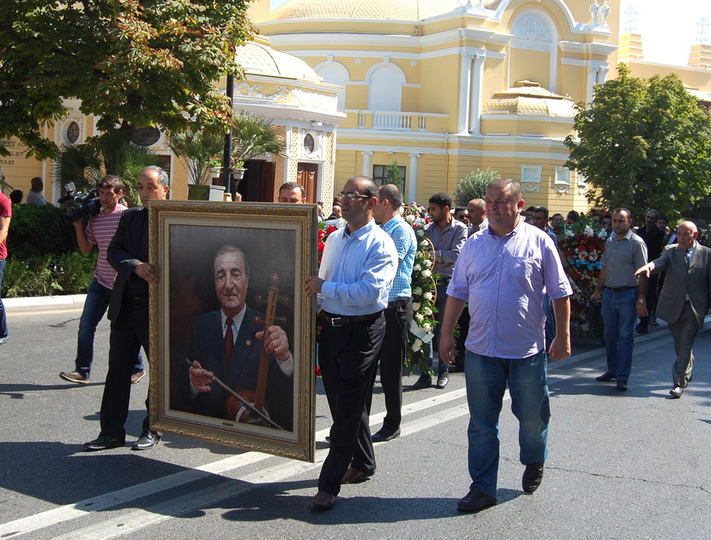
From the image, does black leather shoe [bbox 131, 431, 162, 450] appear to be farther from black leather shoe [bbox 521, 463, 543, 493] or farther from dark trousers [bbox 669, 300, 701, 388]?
dark trousers [bbox 669, 300, 701, 388]

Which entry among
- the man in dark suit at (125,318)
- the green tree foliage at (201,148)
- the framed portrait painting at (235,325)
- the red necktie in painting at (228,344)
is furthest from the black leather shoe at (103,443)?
the green tree foliage at (201,148)

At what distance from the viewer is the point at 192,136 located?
60.4 ft

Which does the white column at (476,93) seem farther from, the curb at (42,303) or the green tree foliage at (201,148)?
the curb at (42,303)

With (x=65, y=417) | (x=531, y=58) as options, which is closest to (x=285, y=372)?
(x=65, y=417)

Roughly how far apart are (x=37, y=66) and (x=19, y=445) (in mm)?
10440

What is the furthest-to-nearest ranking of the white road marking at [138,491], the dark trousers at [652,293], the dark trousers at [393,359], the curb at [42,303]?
the dark trousers at [652,293] → the curb at [42,303] → the dark trousers at [393,359] → the white road marking at [138,491]

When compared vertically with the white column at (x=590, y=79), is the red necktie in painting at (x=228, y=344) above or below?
below

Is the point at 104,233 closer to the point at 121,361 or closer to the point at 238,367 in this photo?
the point at 121,361

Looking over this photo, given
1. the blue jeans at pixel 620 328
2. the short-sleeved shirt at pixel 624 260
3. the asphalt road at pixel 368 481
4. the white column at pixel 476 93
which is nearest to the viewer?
the asphalt road at pixel 368 481

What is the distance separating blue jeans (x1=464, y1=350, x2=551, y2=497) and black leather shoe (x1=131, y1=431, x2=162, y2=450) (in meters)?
2.46

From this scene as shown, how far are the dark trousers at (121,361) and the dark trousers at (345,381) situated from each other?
1.56m

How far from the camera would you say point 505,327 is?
18.0 feet

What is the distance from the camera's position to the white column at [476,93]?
158ft

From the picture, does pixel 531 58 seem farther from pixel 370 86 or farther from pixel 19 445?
pixel 19 445
